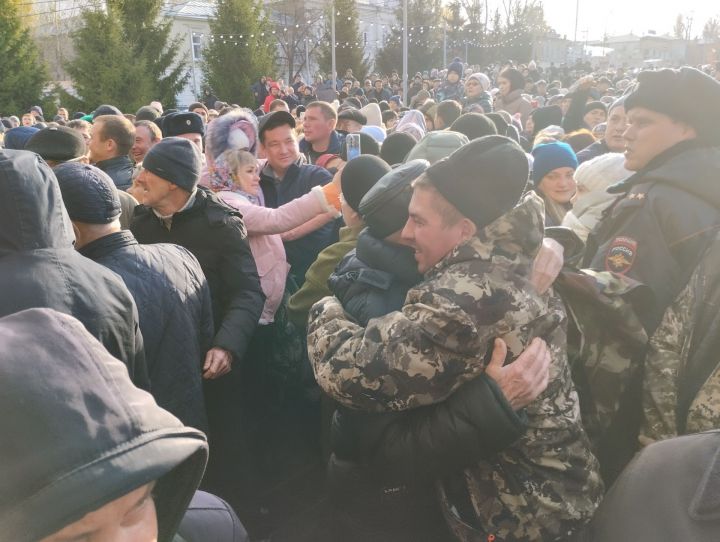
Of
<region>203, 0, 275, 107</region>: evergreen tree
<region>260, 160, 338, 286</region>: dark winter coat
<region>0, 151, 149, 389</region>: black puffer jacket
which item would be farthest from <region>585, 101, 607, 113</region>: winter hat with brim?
<region>203, 0, 275, 107</region>: evergreen tree

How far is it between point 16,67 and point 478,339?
1057 inches

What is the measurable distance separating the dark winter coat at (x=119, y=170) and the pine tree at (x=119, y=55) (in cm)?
2007

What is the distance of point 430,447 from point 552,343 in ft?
1.65

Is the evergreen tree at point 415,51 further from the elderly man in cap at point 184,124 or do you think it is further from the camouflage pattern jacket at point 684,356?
the camouflage pattern jacket at point 684,356

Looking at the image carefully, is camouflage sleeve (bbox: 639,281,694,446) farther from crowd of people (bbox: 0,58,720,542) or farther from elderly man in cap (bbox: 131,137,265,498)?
elderly man in cap (bbox: 131,137,265,498)

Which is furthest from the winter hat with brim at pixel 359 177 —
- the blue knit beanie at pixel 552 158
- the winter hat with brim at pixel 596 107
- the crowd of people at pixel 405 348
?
the winter hat with brim at pixel 596 107

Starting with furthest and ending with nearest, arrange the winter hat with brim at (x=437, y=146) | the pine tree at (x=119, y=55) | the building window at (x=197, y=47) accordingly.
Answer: the building window at (x=197, y=47)
the pine tree at (x=119, y=55)
the winter hat with brim at (x=437, y=146)

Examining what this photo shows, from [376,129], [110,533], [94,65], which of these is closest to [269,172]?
[376,129]

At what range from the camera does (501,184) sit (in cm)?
172

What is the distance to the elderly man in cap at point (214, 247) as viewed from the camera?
112 inches

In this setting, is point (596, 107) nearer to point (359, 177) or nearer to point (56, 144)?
point (359, 177)

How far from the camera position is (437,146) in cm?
333

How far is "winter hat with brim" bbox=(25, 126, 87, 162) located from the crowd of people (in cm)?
79

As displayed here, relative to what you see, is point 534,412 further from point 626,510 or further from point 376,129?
point 376,129
